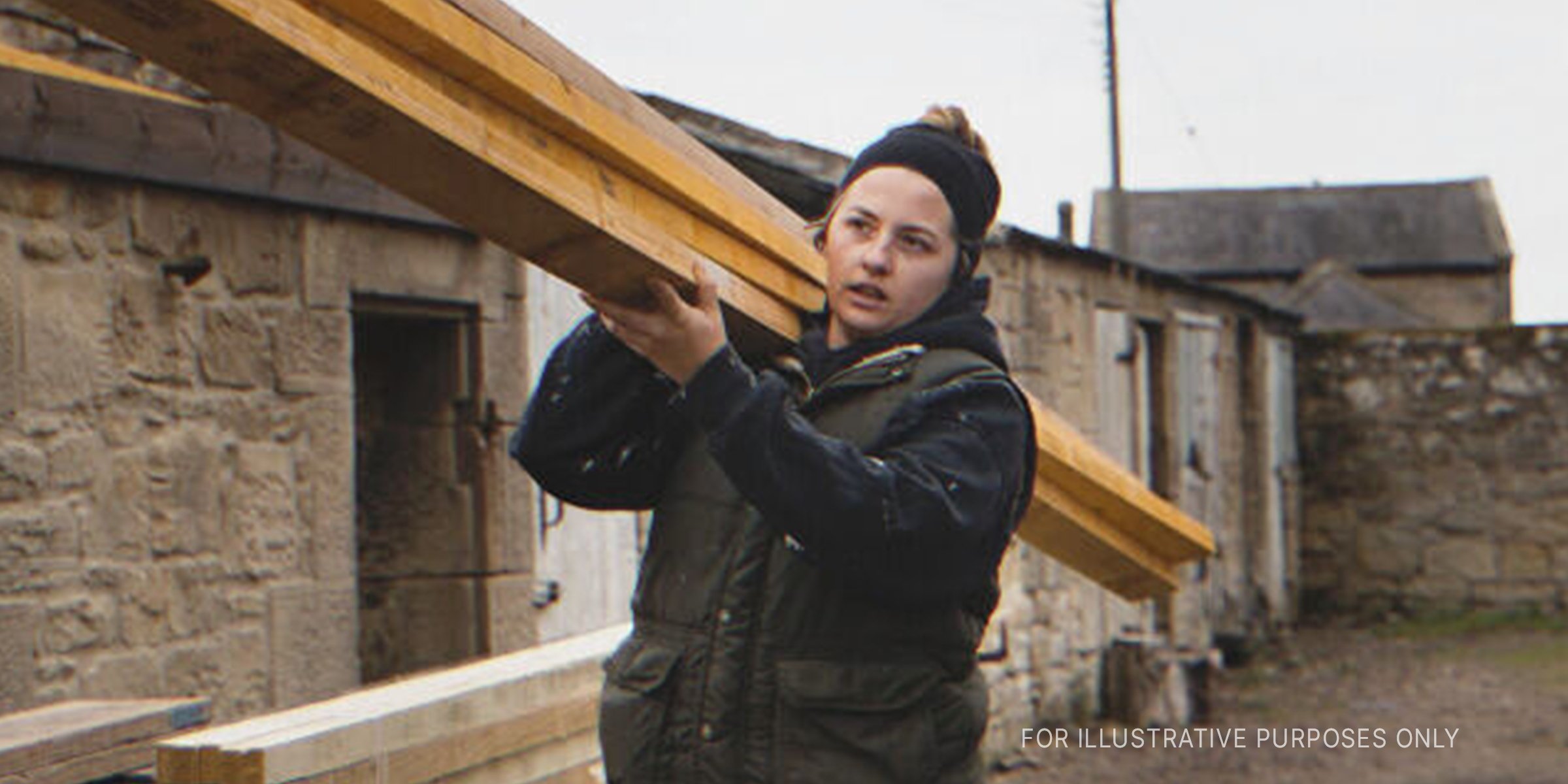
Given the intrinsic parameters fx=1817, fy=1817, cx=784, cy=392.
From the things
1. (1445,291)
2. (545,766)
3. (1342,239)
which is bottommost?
(545,766)

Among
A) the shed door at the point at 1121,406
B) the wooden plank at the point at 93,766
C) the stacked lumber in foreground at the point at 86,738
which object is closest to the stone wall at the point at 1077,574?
→ the shed door at the point at 1121,406

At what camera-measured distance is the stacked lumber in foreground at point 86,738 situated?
331 centimetres

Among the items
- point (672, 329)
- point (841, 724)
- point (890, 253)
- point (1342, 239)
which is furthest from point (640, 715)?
point (1342, 239)

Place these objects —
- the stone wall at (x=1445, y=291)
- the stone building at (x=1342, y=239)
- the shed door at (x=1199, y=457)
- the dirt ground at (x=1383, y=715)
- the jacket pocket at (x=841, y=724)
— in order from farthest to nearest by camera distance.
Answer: the stone building at (x=1342, y=239), the stone wall at (x=1445, y=291), the shed door at (x=1199, y=457), the dirt ground at (x=1383, y=715), the jacket pocket at (x=841, y=724)

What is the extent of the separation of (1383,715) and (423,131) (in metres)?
9.80

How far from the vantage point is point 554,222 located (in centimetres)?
195

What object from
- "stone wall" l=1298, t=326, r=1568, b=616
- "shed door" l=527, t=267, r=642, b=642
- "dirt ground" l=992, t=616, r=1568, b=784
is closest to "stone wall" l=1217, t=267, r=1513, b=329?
"stone wall" l=1298, t=326, r=1568, b=616

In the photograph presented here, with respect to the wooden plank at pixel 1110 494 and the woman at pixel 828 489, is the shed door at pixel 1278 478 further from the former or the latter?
the woman at pixel 828 489

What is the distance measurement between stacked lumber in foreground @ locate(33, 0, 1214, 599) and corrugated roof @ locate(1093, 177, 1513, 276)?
34360mm

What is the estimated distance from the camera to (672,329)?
2021 mm

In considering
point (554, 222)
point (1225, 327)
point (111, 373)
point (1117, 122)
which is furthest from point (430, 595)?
point (1117, 122)

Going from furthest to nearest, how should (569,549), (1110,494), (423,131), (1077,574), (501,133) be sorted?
(1077,574)
(569,549)
(1110,494)
(501,133)
(423,131)

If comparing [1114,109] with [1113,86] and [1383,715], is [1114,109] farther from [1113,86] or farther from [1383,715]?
[1383,715]

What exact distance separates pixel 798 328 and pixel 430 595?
14.4 feet
